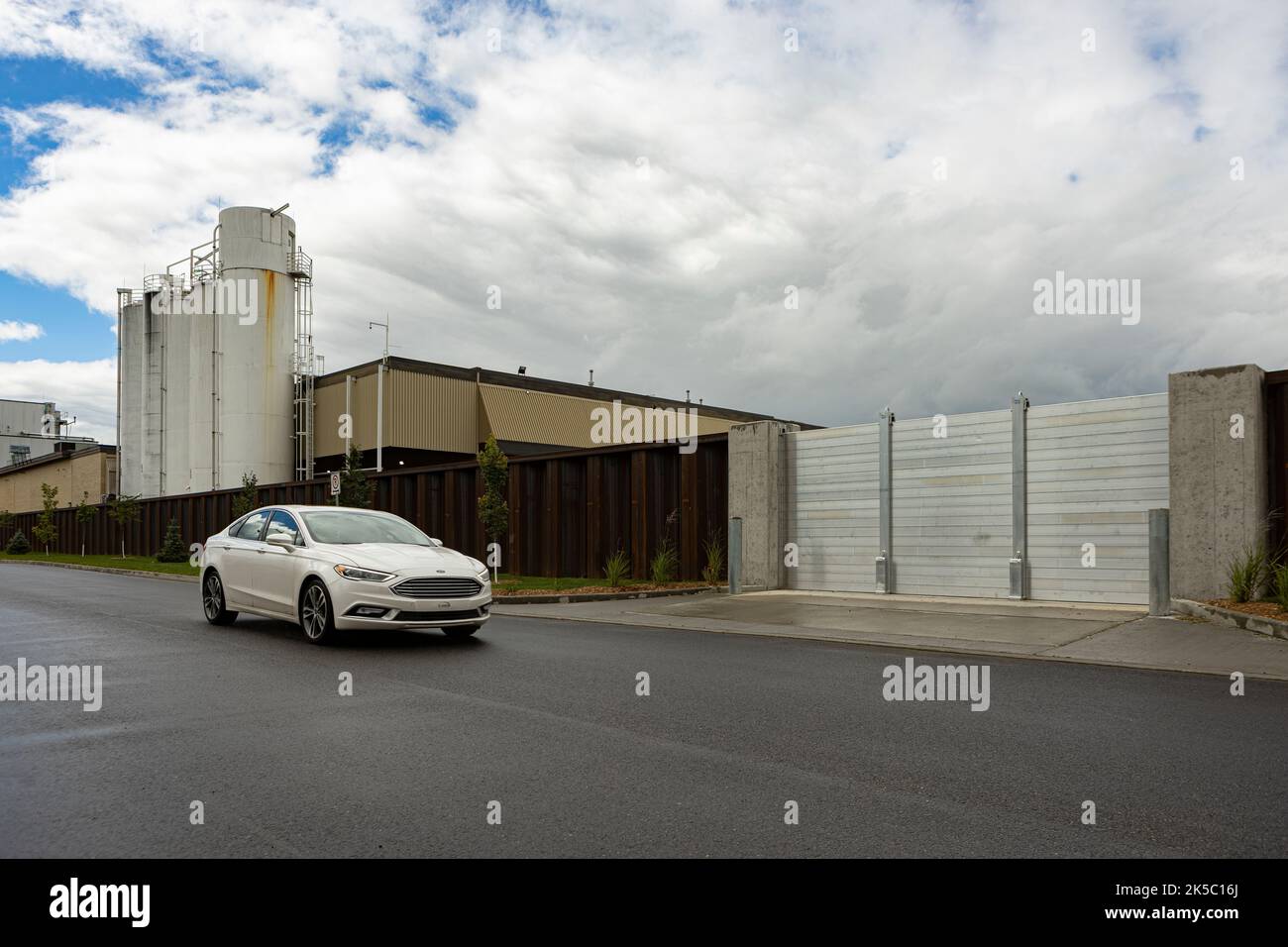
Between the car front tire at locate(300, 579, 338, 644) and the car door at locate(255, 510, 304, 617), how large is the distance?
0.27 m

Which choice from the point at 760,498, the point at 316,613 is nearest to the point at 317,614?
the point at 316,613

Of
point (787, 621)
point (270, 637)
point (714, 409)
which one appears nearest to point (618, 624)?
point (787, 621)

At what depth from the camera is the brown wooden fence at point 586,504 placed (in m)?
20.1

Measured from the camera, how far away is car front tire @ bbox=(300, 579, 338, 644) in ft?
34.0

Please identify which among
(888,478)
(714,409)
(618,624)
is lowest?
(618,624)

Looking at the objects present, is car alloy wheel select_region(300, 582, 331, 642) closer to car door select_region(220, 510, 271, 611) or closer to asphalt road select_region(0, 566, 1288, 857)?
asphalt road select_region(0, 566, 1288, 857)

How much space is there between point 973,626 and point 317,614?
8.20 meters

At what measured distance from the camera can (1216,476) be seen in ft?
42.5

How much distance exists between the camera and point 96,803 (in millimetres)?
4609

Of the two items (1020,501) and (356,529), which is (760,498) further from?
(356,529)
